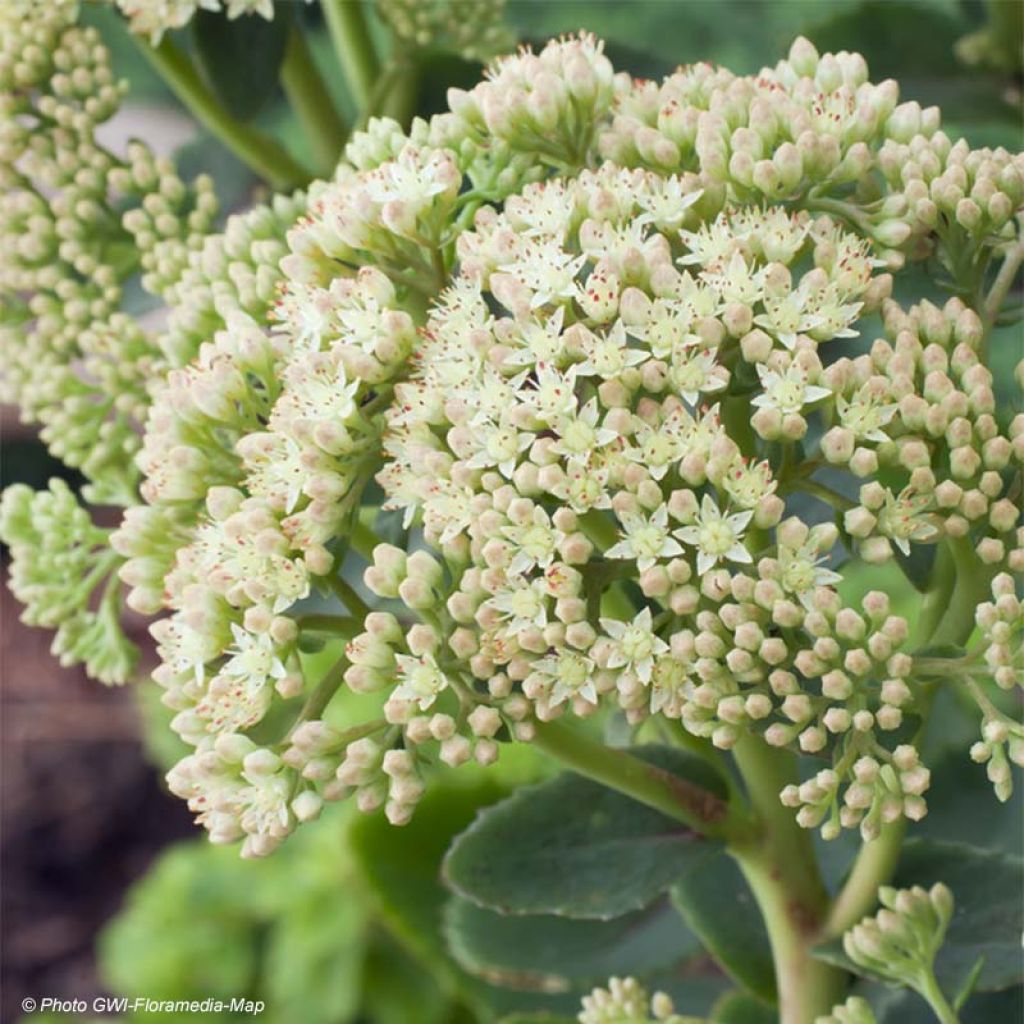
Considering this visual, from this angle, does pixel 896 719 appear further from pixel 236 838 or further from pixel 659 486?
pixel 236 838

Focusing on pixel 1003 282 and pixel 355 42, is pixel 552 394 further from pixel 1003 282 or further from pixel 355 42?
pixel 355 42

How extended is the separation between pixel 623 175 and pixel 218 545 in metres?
0.32

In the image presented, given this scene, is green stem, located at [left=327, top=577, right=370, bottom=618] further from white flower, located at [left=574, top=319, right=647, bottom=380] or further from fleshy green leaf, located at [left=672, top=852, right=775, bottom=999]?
fleshy green leaf, located at [left=672, top=852, right=775, bottom=999]

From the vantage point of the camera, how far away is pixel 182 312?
41.3 inches

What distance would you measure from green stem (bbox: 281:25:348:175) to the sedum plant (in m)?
0.37

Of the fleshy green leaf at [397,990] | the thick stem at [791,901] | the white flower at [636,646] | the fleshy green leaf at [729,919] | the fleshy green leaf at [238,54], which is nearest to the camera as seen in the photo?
the white flower at [636,646]

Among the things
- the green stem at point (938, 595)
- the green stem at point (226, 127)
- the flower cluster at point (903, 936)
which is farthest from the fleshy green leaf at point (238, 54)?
the flower cluster at point (903, 936)

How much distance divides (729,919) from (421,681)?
0.45 m

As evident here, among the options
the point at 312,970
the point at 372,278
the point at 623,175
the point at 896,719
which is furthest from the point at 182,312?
the point at 312,970

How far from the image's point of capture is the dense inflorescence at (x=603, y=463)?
0.82 meters

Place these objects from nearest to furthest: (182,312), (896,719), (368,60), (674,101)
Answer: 1. (896,719)
2. (674,101)
3. (182,312)
4. (368,60)

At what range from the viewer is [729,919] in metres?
1.16

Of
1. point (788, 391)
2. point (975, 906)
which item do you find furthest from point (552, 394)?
point (975, 906)

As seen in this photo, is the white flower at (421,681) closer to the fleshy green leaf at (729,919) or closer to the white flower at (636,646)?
the white flower at (636,646)
